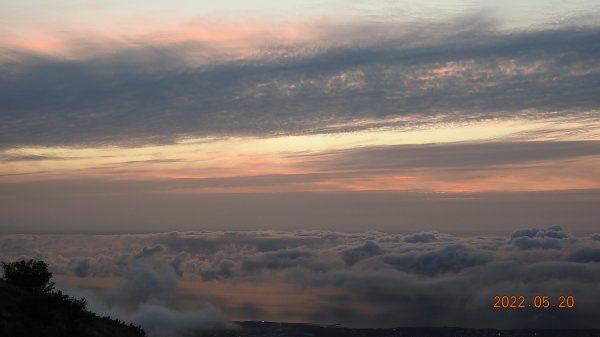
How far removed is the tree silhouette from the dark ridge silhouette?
138 cm

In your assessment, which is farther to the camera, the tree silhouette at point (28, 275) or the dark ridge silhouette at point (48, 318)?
the tree silhouette at point (28, 275)

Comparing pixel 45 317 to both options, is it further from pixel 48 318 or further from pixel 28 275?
pixel 28 275

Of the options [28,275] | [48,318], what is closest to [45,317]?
[48,318]

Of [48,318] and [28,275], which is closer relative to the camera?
[48,318]

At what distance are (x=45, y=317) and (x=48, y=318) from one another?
0.59 ft

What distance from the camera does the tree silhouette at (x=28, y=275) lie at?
41.1 metres

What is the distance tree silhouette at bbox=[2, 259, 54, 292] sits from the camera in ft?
135

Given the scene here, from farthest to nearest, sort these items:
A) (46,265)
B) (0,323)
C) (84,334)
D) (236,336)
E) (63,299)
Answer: (236,336) < (46,265) < (63,299) < (84,334) < (0,323)

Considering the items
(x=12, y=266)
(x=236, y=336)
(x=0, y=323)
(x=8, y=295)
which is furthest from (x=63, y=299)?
(x=236, y=336)

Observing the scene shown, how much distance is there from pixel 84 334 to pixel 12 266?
12564 mm

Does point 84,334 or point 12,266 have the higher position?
point 12,266

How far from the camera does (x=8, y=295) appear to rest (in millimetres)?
34062

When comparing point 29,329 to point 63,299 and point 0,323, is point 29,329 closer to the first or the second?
point 0,323

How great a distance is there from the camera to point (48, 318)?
32531 millimetres
